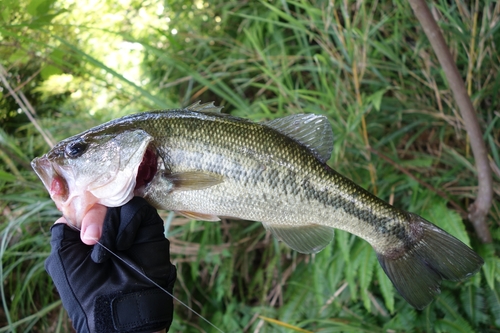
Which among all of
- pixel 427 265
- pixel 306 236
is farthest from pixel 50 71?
pixel 427 265

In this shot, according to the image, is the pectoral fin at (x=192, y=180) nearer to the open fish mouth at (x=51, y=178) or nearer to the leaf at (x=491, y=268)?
the open fish mouth at (x=51, y=178)

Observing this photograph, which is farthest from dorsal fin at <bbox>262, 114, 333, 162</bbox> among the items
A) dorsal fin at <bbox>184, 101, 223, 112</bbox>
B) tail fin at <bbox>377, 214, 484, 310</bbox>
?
tail fin at <bbox>377, 214, 484, 310</bbox>

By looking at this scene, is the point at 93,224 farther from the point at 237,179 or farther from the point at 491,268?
the point at 491,268

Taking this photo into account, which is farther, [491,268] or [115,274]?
[491,268]

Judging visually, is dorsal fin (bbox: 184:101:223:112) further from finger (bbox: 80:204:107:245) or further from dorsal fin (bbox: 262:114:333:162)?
finger (bbox: 80:204:107:245)

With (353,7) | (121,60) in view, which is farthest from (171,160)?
(121,60)

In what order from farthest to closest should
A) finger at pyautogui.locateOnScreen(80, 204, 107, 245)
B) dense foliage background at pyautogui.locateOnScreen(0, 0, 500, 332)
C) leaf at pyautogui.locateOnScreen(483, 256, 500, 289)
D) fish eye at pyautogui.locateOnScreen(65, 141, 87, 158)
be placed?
dense foliage background at pyautogui.locateOnScreen(0, 0, 500, 332) < leaf at pyautogui.locateOnScreen(483, 256, 500, 289) < fish eye at pyautogui.locateOnScreen(65, 141, 87, 158) < finger at pyautogui.locateOnScreen(80, 204, 107, 245)
